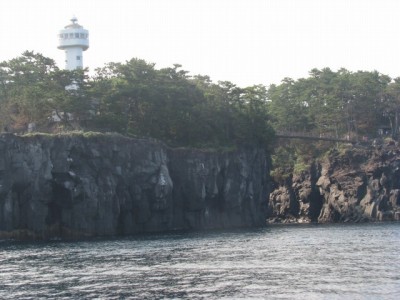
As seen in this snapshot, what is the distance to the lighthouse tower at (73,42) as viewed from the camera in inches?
5650

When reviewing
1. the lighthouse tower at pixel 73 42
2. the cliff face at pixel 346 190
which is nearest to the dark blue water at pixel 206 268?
the cliff face at pixel 346 190

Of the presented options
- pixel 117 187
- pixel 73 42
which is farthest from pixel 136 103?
pixel 73 42

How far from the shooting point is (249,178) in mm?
118750

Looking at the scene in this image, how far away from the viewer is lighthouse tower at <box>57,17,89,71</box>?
143500 mm

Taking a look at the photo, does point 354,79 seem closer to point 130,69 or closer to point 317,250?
point 130,69

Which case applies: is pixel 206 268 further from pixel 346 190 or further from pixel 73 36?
pixel 73 36

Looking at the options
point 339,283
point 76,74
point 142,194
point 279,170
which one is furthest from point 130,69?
point 339,283

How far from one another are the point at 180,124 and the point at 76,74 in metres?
17.3

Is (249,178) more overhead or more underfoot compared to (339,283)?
more overhead

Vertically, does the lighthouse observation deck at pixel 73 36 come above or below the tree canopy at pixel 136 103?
above

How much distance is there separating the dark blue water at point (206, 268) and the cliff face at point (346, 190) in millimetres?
37706

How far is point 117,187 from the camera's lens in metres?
98.1

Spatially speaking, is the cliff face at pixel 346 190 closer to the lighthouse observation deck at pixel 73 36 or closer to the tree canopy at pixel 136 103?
the tree canopy at pixel 136 103

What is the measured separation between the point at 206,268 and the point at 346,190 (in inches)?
2818
